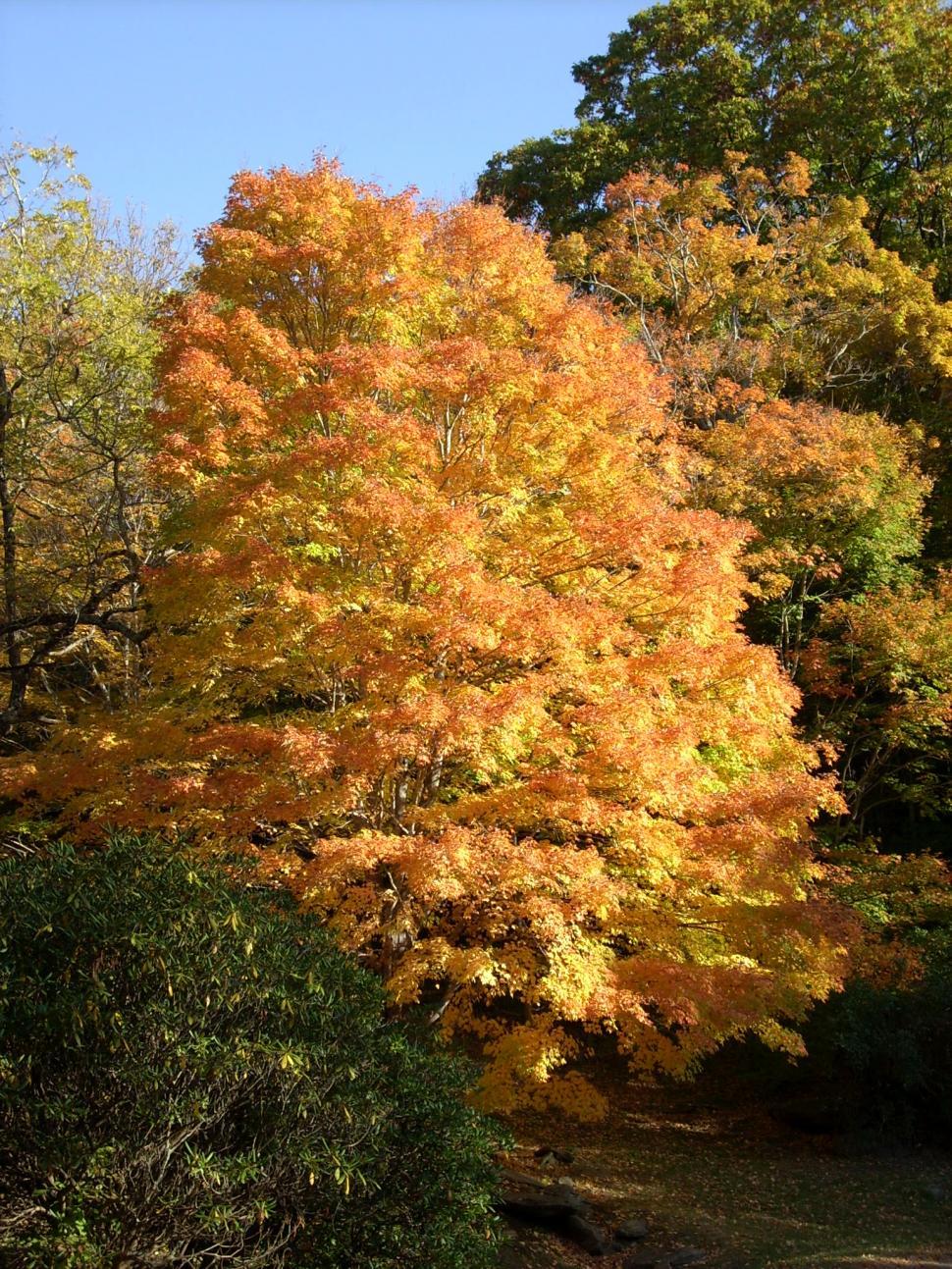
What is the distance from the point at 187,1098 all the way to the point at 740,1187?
29.0 ft

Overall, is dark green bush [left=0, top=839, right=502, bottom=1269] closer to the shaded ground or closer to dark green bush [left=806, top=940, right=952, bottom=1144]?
the shaded ground

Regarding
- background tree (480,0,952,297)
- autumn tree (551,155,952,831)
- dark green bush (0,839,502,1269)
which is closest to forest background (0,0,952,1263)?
autumn tree (551,155,952,831)

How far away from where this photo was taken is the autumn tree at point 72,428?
47.4ft

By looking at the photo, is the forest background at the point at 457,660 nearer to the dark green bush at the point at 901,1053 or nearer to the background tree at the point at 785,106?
the dark green bush at the point at 901,1053

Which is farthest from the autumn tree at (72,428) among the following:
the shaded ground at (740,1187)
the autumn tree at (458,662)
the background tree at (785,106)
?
the background tree at (785,106)

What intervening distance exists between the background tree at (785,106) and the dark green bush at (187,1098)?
2451 centimetres

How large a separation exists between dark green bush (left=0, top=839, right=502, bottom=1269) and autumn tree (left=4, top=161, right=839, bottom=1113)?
2634 millimetres

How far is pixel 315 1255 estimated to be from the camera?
16.0 feet

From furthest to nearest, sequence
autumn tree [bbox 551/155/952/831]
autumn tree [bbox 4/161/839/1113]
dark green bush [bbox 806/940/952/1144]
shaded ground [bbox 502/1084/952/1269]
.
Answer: autumn tree [bbox 551/155/952/831]
dark green bush [bbox 806/940/952/1144]
shaded ground [bbox 502/1084/952/1269]
autumn tree [bbox 4/161/839/1113]

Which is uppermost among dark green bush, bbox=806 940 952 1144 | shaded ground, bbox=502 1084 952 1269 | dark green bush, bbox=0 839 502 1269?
dark green bush, bbox=0 839 502 1269

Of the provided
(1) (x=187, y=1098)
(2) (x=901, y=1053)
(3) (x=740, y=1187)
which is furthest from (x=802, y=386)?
(1) (x=187, y=1098)

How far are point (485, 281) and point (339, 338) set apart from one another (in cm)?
185

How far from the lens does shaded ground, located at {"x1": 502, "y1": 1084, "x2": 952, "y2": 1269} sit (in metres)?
8.53

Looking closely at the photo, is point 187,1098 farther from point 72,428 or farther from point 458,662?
point 72,428
